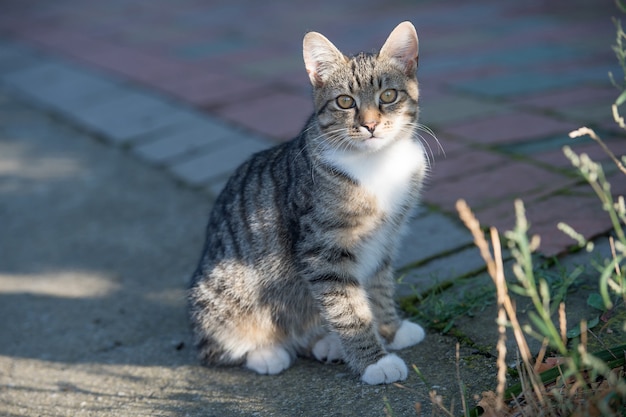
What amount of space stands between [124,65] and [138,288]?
14.1 ft

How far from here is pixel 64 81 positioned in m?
7.51

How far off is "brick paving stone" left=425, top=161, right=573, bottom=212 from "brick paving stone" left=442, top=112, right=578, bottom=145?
0.45 meters

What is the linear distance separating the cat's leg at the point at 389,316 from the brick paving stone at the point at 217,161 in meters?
2.03

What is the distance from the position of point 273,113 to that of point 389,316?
2.96 meters

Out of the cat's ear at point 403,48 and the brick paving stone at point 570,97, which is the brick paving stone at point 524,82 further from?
the cat's ear at point 403,48

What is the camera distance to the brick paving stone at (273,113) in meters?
5.33

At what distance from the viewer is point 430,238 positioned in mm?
3721

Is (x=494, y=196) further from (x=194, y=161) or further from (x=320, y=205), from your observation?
(x=194, y=161)

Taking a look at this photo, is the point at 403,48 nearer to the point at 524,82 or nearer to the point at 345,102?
the point at 345,102

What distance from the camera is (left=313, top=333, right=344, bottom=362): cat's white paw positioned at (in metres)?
2.99

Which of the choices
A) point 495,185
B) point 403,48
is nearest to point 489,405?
point 403,48

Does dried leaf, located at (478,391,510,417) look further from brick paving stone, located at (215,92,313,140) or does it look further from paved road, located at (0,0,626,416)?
brick paving stone, located at (215,92,313,140)

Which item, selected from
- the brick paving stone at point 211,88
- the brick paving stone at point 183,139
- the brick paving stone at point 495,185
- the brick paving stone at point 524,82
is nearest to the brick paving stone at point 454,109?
the brick paving stone at point 524,82

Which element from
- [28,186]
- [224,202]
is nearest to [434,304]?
[224,202]
